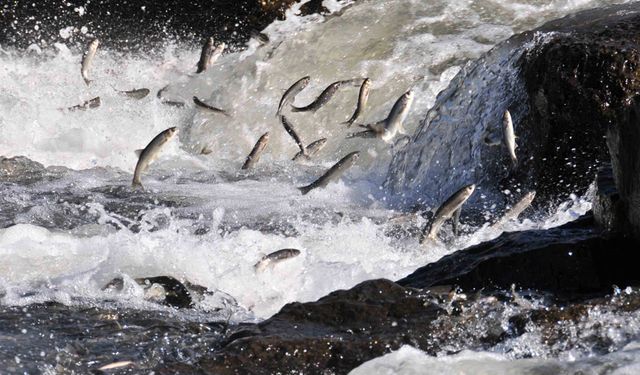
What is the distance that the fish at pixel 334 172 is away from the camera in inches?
340

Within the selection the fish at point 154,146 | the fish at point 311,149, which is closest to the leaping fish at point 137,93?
the fish at point 311,149

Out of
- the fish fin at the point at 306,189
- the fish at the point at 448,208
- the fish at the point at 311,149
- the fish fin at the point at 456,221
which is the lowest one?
the fish at the point at 311,149

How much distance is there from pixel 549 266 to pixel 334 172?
3.79 metres

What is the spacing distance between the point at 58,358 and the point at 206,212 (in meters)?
4.10

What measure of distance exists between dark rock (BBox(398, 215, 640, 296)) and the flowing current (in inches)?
30.9

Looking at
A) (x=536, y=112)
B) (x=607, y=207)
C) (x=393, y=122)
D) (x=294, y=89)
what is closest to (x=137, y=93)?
(x=294, y=89)

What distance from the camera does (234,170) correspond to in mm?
10461

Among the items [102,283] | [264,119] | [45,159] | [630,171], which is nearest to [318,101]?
[264,119]

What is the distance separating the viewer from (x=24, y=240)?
705cm

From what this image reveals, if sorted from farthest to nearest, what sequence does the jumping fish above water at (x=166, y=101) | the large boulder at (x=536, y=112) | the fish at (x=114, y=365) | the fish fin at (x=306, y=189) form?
the jumping fish above water at (x=166, y=101), the fish fin at (x=306, y=189), the large boulder at (x=536, y=112), the fish at (x=114, y=365)

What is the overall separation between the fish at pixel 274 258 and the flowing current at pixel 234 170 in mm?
46

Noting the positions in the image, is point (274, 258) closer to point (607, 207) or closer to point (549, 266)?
point (549, 266)

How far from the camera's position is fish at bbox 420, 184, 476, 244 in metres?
6.74

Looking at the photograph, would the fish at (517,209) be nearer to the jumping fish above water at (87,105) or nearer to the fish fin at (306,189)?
the fish fin at (306,189)
